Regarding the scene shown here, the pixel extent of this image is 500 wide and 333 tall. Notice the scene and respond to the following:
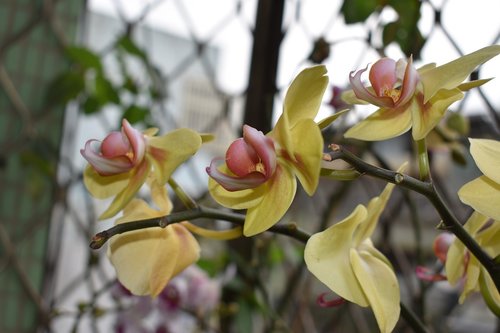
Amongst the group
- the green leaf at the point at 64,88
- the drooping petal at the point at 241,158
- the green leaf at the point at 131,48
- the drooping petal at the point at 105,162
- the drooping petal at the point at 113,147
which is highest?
the drooping petal at the point at 241,158

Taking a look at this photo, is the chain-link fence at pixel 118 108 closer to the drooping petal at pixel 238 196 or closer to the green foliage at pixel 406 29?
the green foliage at pixel 406 29

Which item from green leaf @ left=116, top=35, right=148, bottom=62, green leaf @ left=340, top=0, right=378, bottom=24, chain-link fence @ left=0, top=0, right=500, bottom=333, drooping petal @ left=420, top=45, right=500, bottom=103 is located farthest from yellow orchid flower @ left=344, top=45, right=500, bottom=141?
green leaf @ left=116, top=35, right=148, bottom=62

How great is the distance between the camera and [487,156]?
0.23 metres

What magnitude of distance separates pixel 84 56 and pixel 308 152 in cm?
67

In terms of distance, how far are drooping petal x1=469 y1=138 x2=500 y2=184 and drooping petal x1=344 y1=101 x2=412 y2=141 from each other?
1.1 inches

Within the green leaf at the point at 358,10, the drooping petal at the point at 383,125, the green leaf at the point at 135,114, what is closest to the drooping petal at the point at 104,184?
the drooping petal at the point at 383,125

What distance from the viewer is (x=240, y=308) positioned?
25.3 inches

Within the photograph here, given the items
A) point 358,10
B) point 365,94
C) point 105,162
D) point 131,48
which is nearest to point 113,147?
point 105,162

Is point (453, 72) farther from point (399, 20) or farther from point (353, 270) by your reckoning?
point (399, 20)

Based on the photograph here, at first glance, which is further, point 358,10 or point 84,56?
point 84,56

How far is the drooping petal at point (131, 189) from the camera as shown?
26cm

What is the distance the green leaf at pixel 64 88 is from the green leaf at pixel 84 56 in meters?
0.02

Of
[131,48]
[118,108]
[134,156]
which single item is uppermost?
[134,156]

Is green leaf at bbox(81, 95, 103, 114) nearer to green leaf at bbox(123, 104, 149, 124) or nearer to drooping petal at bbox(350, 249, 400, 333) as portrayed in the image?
green leaf at bbox(123, 104, 149, 124)
